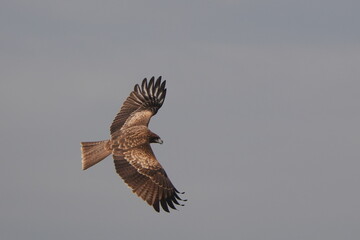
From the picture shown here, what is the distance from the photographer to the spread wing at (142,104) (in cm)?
4216

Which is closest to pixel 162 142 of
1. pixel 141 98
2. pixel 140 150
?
pixel 140 150

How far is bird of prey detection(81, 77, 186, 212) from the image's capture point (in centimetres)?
3691

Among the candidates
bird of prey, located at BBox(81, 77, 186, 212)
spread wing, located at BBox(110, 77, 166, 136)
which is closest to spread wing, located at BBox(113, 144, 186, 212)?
bird of prey, located at BBox(81, 77, 186, 212)

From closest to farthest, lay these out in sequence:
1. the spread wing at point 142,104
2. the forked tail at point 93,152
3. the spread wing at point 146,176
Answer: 1. the spread wing at point 146,176
2. the forked tail at point 93,152
3. the spread wing at point 142,104

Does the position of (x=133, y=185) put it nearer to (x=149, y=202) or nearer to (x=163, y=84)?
(x=149, y=202)

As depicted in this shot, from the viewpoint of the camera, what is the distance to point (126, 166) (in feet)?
124

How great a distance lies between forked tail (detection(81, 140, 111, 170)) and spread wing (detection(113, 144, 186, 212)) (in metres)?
0.47

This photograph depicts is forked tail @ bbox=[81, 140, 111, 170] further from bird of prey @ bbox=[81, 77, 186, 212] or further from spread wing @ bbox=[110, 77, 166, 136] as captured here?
spread wing @ bbox=[110, 77, 166, 136]

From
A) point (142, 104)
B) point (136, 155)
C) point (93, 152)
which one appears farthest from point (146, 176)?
point (142, 104)

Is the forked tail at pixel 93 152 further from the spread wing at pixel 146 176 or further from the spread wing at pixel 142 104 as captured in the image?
the spread wing at pixel 142 104

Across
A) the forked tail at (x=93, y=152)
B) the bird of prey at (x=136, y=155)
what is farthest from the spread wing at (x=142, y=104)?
the forked tail at (x=93, y=152)

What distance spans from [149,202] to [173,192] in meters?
0.96

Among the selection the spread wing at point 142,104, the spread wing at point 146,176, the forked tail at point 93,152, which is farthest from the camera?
the spread wing at point 142,104

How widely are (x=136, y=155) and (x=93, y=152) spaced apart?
1.59 m
